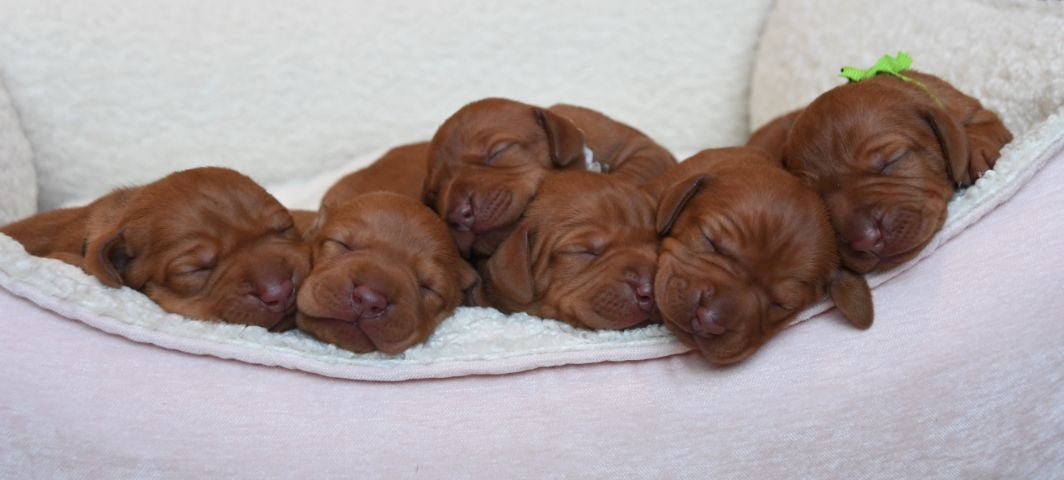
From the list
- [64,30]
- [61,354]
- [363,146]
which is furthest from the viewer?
[363,146]

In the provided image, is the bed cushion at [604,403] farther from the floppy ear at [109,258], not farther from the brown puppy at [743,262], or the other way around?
the floppy ear at [109,258]

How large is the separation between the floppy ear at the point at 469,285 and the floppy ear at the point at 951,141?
1.23 metres

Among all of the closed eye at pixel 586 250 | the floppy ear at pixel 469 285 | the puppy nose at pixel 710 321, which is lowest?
the floppy ear at pixel 469 285

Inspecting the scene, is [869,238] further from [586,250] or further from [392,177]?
[392,177]

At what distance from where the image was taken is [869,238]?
2299 millimetres

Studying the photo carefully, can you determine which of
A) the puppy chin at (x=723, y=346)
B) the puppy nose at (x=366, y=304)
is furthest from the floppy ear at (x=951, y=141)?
the puppy nose at (x=366, y=304)

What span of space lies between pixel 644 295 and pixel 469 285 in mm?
528

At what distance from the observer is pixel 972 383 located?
216cm

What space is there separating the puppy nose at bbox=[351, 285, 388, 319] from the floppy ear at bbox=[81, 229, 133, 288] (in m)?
0.59

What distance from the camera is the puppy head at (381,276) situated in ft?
7.36

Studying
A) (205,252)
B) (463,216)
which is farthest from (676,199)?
→ (205,252)

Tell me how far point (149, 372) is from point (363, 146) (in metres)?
2.18

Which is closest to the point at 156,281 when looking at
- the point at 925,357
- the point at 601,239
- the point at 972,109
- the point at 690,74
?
the point at 601,239

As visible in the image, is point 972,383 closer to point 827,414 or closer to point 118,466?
point 827,414
